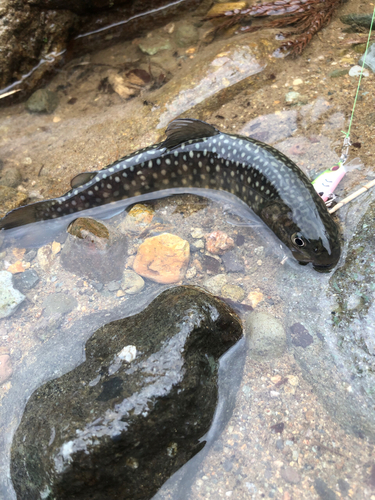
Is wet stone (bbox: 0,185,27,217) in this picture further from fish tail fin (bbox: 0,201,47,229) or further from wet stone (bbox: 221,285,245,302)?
wet stone (bbox: 221,285,245,302)

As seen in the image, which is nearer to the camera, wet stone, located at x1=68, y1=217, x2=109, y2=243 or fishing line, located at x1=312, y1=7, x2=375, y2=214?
fishing line, located at x1=312, y1=7, x2=375, y2=214

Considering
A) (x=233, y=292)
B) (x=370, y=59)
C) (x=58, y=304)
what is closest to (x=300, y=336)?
(x=233, y=292)

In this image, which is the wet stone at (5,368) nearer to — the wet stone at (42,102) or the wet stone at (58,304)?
the wet stone at (58,304)

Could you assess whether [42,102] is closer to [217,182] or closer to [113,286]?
[217,182]

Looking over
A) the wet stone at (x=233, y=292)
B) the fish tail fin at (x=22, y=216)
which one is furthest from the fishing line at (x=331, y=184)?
the fish tail fin at (x=22, y=216)

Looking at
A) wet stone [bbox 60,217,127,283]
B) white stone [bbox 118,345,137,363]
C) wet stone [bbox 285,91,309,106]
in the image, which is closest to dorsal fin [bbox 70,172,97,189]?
wet stone [bbox 60,217,127,283]

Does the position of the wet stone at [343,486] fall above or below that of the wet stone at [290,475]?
below
